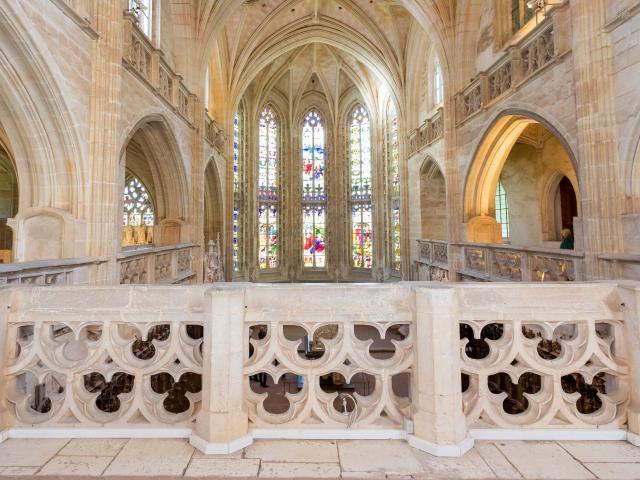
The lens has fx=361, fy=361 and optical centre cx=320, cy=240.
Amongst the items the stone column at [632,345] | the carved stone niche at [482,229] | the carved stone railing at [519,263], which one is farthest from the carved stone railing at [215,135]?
the stone column at [632,345]

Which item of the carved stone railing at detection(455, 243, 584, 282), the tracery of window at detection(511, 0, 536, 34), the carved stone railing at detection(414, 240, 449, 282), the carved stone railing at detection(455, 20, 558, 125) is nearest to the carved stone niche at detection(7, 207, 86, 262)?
the carved stone railing at detection(455, 243, 584, 282)

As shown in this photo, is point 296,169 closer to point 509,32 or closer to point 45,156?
point 509,32

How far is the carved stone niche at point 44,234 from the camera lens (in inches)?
198

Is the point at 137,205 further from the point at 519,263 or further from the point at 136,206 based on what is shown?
the point at 519,263

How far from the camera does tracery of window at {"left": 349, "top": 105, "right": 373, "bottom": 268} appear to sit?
21203 millimetres

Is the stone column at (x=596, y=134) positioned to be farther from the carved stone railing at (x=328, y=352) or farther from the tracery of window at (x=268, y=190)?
the tracery of window at (x=268, y=190)

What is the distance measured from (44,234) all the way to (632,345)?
6.40 meters

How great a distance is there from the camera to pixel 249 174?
66.5 feet

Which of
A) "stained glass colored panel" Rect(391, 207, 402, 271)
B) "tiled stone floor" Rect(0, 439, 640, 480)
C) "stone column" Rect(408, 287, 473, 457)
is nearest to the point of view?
"tiled stone floor" Rect(0, 439, 640, 480)

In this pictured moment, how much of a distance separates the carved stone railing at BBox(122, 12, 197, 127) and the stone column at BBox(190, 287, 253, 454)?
657 cm

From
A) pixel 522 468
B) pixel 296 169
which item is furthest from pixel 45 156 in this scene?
pixel 296 169

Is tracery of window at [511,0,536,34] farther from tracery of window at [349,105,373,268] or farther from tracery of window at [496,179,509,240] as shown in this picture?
tracery of window at [349,105,373,268]

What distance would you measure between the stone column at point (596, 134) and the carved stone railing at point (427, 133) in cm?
666

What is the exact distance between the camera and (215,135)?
46.9ft
